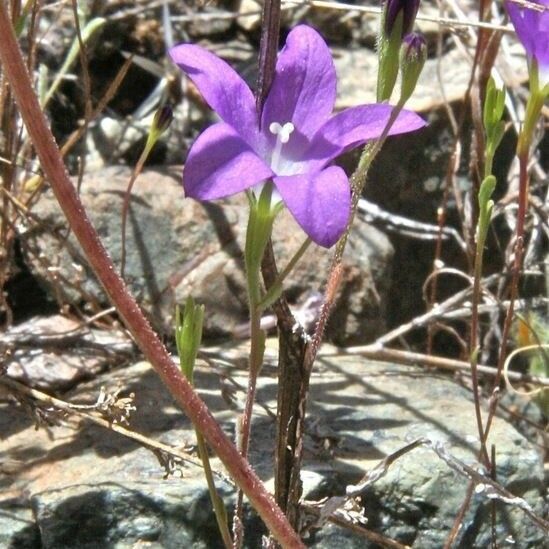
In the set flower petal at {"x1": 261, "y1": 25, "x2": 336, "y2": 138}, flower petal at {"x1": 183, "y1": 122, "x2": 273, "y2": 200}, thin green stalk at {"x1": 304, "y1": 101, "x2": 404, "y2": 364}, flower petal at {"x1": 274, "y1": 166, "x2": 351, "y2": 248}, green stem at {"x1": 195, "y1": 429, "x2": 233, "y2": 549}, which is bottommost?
green stem at {"x1": 195, "y1": 429, "x2": 233, "y2": 549}

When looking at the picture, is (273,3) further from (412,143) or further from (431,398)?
(412,143)

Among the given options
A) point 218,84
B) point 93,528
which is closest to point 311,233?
point 218,84

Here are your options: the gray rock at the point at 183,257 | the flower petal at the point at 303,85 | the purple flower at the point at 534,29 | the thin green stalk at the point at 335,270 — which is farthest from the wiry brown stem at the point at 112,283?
the gray rock at the point at 183,257

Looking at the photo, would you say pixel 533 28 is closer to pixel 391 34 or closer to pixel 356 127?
pixel 391 34

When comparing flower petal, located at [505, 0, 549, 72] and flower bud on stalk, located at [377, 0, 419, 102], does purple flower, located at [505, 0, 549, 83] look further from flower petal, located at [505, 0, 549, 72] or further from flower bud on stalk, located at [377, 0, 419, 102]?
flower bud on stalk, located at [377, 0, 419, 102]

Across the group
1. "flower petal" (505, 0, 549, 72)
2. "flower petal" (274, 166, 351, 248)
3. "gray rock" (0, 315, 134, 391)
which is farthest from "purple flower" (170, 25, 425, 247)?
"gray rock" (0, 315, 134, 391)
